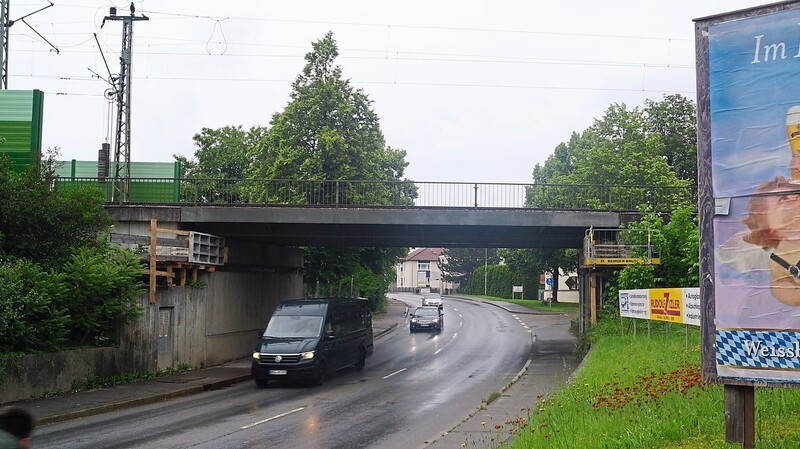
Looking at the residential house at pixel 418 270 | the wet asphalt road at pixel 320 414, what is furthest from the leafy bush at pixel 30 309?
the residential house at pixel 418 270

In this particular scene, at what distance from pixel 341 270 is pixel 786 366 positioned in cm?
3263

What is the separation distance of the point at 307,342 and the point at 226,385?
8.51 feet

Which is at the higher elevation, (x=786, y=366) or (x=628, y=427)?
(x=786, y=366)

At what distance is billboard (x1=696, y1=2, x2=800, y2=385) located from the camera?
7520 millimetres

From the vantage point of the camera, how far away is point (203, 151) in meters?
61.8

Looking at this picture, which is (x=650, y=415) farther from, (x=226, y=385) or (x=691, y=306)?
(x=226, y=385)

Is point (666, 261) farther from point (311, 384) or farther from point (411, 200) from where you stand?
point (411, 200)

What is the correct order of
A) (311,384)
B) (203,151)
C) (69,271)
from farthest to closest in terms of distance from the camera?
1. (203,151)
2. (311,384)
3. (69,271)

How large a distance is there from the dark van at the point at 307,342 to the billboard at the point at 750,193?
14821 mm

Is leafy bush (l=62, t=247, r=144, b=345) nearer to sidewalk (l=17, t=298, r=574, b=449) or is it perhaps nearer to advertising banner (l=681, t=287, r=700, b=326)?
sidewalk (l=17, t=298, r=574, b=449)

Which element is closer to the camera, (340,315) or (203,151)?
(340,315)

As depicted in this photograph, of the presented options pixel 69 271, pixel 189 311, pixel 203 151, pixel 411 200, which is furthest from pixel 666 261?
pixel 203 151

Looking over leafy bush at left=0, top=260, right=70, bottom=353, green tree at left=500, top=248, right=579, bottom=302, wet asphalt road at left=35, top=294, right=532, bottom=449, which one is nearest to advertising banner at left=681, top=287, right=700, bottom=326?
wet asphalt road at left=35, top=294, right=532, bottom=449

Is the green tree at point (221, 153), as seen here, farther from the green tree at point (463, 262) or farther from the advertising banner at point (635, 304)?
the green tree at point (463, 262)
